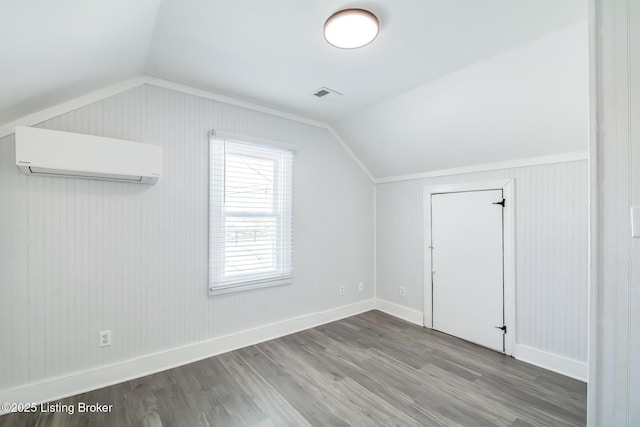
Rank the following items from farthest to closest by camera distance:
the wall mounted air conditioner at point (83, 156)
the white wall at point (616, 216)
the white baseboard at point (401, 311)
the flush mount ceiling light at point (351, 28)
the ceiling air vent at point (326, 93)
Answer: the white baseboard at point (401, 311), the ceiling air vent at point (326, 93), the wall mounted air conditioner at point (83, 156), the flush mount ceiling light at point (351, 28), the white wall at point (616, 216)

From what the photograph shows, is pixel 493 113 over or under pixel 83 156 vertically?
over

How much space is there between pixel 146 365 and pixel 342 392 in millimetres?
1669

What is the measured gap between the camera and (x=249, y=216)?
9.84 ft

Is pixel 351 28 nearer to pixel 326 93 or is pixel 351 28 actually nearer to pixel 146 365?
pixel 326 93

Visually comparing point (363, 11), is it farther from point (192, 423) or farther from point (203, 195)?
point (192, 423)

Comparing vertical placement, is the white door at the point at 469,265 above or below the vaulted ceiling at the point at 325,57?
below

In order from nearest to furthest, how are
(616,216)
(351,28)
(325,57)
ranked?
(616,216) → (351,28) → (325,57)

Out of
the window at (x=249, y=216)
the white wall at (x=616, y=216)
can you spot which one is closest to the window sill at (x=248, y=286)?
the window at (x=249, y=216)

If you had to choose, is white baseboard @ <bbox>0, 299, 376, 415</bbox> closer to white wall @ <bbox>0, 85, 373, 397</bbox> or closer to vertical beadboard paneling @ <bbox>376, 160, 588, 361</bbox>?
white wall @ <bbox>0, 85, 373, 397</bbox>

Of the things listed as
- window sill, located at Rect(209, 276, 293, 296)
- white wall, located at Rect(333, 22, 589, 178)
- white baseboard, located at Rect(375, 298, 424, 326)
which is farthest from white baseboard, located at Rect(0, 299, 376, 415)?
white wall, located at Rect(333, 22, 589, 178)

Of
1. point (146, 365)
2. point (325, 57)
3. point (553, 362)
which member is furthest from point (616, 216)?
point (146, 365)

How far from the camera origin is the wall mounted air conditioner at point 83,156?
1.77 metres

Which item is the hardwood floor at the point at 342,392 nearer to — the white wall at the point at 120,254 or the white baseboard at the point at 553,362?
the white baseboard at the point at 553,362

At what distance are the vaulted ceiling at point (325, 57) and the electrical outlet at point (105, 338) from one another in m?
1.69
